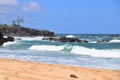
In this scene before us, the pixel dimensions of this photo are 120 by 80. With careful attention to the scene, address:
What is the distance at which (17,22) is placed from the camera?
317ft

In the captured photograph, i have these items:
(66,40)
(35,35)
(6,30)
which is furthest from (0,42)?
(35,35)

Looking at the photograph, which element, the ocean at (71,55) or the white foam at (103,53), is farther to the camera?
the white foam at (103,53)

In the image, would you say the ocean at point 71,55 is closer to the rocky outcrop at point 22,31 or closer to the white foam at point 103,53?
the white foam at point 103,53

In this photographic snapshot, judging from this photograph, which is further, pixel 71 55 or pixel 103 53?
pixel 103 53

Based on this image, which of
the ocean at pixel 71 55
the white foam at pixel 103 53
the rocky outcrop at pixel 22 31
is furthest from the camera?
the rocky outcrop at pixel 22 31

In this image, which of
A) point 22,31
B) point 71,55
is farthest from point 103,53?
point 22,31

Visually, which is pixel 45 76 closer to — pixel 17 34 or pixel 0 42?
pixel 0 42

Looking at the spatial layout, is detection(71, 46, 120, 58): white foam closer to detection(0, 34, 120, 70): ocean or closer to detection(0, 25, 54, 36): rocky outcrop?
detection(0, 34, 120, 70): ocean

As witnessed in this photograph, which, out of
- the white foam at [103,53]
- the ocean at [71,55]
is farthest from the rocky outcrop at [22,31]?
the white foam at [103,53]

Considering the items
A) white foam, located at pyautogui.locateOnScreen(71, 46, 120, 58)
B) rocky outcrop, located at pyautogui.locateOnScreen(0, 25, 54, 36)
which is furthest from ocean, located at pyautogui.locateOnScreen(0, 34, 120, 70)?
rocky outcrop, located at pyautogui.locateOnScreen(0, 25, 54, 36)

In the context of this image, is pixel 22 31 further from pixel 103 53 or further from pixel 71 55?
pixel 71 55

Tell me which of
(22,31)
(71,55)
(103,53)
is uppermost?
(22,31)

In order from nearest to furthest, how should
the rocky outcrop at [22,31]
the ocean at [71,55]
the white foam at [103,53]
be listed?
the ocean at [71,55] → the white foam at [103,53] → the rocky outcrop at [22,31]

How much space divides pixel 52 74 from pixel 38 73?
407 millimetres
